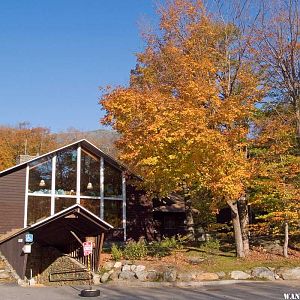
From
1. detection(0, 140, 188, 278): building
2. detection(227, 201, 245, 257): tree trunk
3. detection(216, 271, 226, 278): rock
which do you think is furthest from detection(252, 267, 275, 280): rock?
detection(0, 140, 188, 278): building

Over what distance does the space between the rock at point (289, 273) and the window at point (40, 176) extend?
14743mm

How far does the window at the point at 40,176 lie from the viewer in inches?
1014

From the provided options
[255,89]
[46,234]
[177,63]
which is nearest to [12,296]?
[46,234]

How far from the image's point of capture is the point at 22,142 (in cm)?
5488

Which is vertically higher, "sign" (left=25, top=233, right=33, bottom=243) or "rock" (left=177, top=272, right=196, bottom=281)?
"sign" (left=25, top=233, right=33, bottom=243)

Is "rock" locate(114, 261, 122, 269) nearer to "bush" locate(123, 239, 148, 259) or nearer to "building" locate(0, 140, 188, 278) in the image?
"bush" locate(123, 239, 148, 259)

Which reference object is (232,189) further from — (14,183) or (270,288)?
(14,183)

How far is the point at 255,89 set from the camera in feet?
62.8

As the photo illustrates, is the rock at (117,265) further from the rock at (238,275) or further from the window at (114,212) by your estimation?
the window at (114,212)

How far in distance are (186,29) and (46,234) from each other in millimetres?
11884

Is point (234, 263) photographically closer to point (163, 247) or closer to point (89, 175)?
point (163, 247)

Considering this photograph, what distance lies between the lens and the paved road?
45.0ft

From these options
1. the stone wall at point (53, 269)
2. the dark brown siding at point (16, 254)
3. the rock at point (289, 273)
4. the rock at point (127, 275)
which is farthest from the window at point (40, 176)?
the rock at point (289, 273)

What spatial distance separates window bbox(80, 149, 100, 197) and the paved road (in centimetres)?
1053
